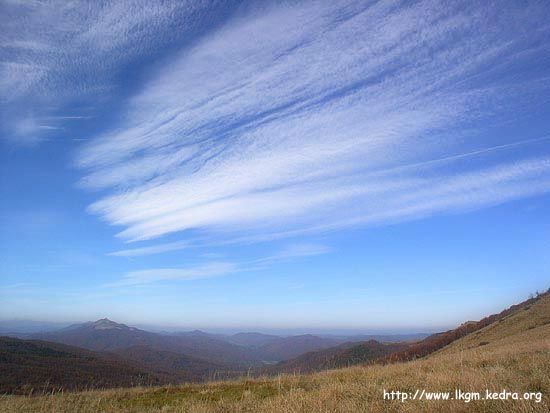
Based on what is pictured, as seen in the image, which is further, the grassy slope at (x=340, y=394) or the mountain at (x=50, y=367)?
the mountain at (x=50, y=367)

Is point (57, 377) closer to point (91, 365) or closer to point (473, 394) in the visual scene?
point (91, 365)

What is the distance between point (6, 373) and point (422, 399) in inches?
5713

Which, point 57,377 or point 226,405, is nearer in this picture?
point 226,405

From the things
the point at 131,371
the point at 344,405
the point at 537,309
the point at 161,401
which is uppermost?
the point at 537,309

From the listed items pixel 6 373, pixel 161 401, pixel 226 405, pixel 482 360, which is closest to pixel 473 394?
pixel 226 405

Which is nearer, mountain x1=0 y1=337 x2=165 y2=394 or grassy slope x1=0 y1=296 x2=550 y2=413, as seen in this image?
grassy slope x1=0 y1=296 x2=550 y2=413

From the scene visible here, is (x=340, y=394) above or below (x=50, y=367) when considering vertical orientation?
above

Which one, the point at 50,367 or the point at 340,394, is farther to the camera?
the point at 50,367

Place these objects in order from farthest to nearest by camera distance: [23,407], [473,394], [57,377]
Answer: [57,377]
[23,407]
[473,394]

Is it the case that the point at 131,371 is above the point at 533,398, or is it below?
below

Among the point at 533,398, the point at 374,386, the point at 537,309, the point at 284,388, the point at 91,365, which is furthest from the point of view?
the point at 91,365

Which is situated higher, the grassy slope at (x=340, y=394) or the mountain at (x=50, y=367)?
the grassy slope at (x=340, y=394)

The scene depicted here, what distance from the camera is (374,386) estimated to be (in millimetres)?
9180

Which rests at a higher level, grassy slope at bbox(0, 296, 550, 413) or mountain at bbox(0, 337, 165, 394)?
grassy slope at bbox(0, 296, 550, 413)
